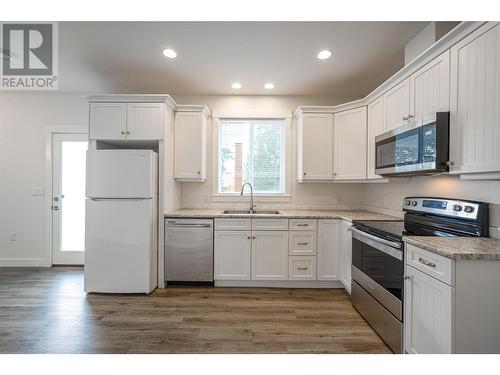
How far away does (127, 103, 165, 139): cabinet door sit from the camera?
3229 millimetres

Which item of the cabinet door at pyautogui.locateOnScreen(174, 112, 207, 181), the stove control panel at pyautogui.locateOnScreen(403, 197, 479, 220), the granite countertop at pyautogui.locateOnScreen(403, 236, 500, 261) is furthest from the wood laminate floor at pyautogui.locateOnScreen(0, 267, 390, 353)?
the cabinet door at pyautogui.locateOnScreen(174, 112, 207, 181)

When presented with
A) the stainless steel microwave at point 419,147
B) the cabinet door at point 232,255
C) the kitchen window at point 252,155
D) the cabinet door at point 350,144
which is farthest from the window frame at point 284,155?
the stainless steel microwave at point 419,147

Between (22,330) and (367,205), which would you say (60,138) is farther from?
(367,205)

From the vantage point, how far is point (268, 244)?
10.8 ft

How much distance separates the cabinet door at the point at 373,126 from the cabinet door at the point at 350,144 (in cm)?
9

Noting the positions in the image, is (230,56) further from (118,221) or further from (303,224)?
(118,221)

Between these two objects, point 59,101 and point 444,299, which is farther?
point 59,101

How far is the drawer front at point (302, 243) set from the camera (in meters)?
3.29

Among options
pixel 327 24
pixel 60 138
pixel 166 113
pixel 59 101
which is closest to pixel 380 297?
pixel 327 24

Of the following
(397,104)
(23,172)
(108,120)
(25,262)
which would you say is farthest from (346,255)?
(23,172)

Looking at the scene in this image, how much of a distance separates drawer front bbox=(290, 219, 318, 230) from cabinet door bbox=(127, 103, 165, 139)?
1.94m
